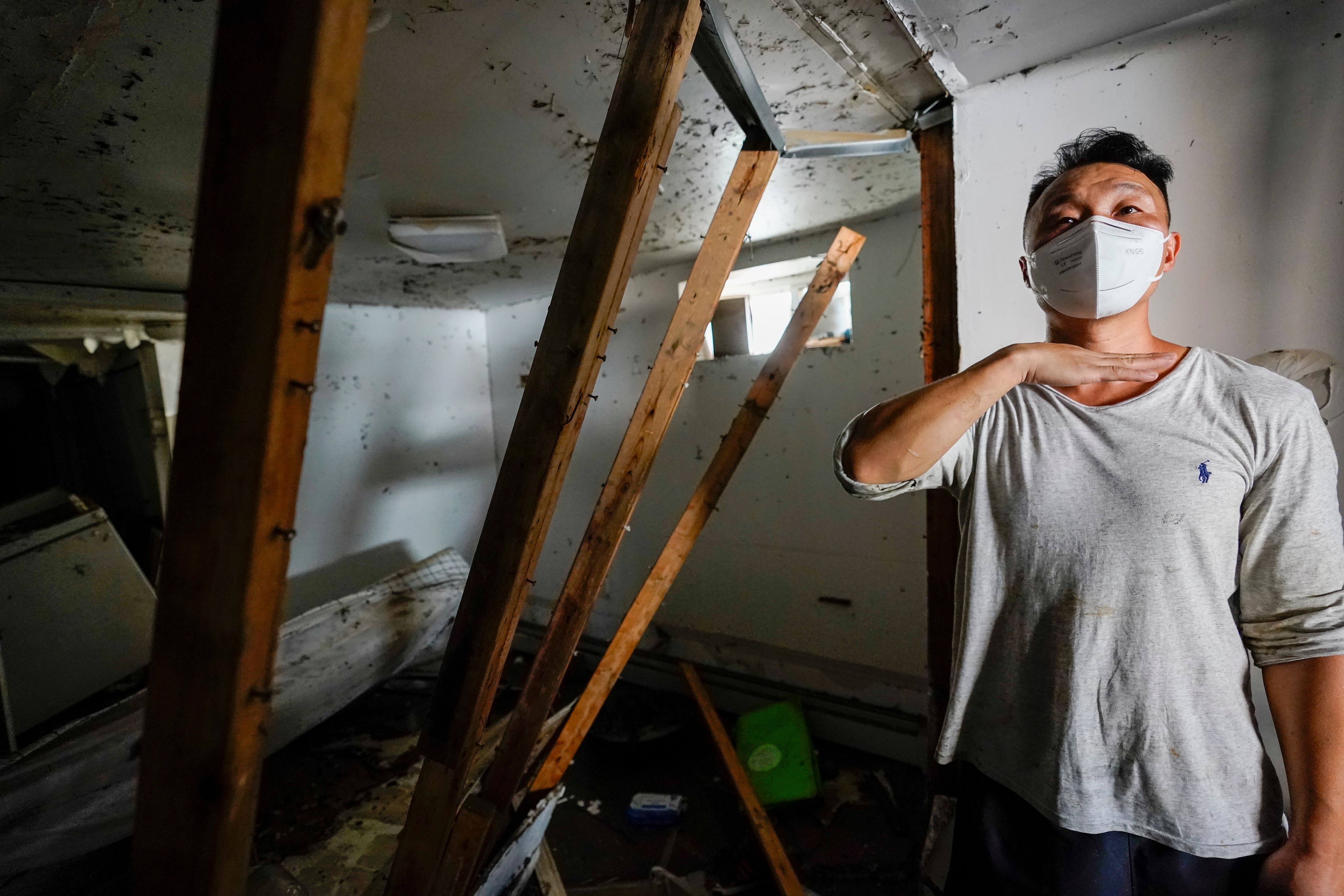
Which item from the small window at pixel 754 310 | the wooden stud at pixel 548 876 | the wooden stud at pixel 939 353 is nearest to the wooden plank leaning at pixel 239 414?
the wooden stud at pixel 939 353

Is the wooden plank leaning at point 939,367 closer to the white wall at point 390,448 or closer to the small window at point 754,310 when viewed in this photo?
the small window at point 754,310

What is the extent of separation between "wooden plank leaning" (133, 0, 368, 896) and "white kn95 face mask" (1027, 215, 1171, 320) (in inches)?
39.1

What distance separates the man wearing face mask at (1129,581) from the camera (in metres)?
0.71

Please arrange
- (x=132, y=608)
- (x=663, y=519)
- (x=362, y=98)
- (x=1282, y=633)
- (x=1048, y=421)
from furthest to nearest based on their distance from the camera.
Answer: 1. (x=663, y=519)
2. (x=132, y=608)
3. (x=362, y=98)
4. (x=1048, y=421)
5. (x=1282, y=633)

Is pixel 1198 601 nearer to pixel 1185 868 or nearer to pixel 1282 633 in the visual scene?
pixel 1282 633

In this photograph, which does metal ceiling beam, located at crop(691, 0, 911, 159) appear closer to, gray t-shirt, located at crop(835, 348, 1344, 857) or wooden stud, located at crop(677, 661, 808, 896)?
gray t-shirt, located at crop(835, 348, 1344, 857)

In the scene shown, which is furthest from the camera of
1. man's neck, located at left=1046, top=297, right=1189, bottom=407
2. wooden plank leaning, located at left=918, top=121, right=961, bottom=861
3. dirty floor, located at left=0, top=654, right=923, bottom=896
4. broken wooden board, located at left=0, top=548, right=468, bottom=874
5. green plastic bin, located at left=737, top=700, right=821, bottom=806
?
green plastic bin, located at left=737, top=700, right=821, bottom=806

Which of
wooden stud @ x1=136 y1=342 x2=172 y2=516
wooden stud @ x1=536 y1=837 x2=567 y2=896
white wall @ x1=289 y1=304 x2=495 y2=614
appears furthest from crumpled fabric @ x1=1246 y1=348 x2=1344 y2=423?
wooden stud @ x1=136 y1=342 x2=172 y2=516

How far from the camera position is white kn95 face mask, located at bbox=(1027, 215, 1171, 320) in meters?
0.80

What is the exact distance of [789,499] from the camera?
2.38m

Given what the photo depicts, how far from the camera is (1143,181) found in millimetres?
837

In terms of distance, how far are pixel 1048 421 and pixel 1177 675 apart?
405 millimetres

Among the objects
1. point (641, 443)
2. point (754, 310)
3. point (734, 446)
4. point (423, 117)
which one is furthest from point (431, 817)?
point (754, 310)

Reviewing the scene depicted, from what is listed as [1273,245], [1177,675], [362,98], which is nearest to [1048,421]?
[1177,675]
